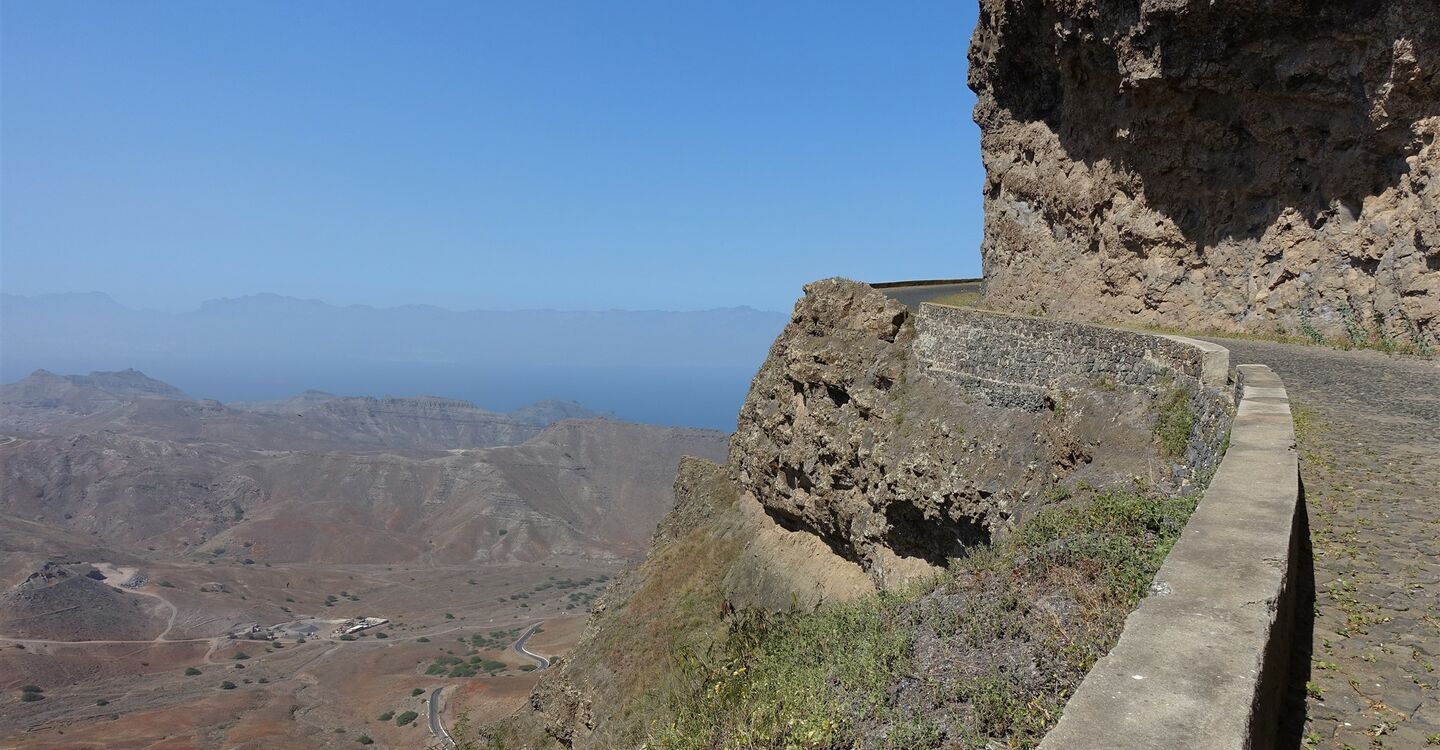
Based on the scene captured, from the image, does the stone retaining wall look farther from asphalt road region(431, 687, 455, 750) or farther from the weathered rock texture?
asphalt road region(431, 687, 455, 750)

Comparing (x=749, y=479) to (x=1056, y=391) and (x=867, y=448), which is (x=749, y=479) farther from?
(x=1056, y=391)

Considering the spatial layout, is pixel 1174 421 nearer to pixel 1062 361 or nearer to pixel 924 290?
pixel 1062 361

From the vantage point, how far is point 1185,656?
11.6 feet

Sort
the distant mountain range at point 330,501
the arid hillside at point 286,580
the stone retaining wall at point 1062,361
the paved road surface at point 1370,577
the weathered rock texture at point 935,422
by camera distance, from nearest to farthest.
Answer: the paved road surface at point 1370,577, the stone retaining wall at point 1062,361, the weathered rock texture at point 935,422, the arid hillside at point 286,580, the distant mountain range at point 330,501

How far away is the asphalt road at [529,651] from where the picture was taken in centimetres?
7962

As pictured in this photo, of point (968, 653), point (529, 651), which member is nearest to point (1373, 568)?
point (968, 653)

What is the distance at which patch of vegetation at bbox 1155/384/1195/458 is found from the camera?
1106 cm

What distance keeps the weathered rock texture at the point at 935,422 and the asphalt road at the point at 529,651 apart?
6045cm

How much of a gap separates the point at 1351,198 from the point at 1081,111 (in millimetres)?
8054

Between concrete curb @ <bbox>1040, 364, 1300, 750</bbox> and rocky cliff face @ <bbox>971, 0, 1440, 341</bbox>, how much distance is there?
15979 millimetres

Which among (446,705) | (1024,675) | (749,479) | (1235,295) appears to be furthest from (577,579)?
(1024,675)

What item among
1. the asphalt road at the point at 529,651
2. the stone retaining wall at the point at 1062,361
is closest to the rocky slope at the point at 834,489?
the stone retaining wall at the point at 1062,361

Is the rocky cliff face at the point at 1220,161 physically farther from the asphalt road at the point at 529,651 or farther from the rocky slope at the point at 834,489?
the asphalt road at the point at 529,651

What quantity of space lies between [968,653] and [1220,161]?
21.1m
